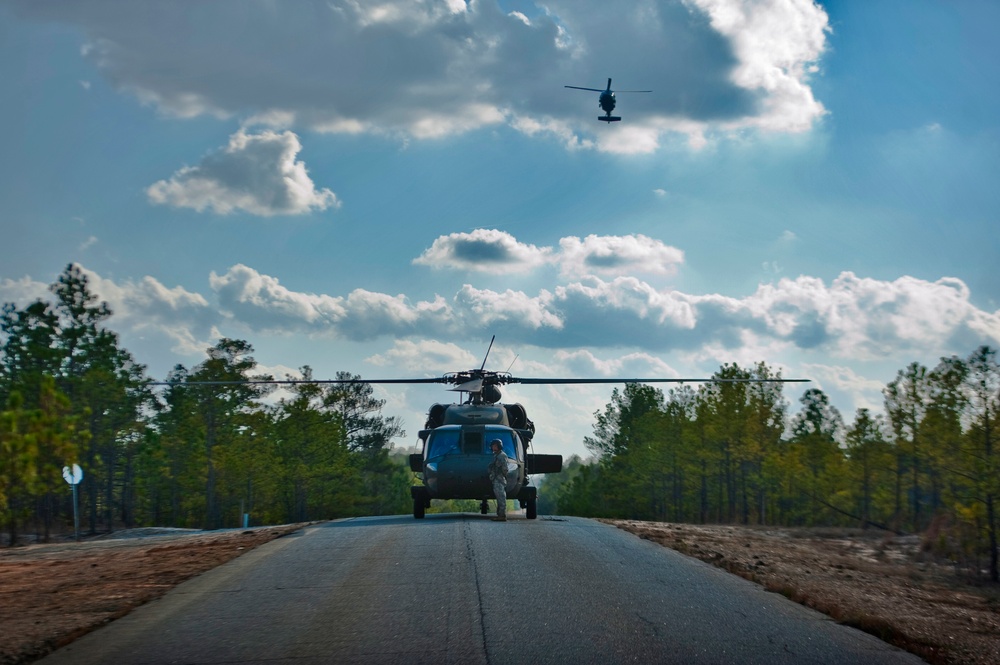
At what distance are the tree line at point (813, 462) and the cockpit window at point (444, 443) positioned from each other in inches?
282

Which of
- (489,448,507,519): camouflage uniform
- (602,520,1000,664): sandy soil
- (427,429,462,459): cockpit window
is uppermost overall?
(427,429,462,459): cockpit window

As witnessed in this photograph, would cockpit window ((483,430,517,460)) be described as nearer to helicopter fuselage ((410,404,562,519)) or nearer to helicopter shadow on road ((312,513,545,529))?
helicopter fuselage ((410,404,562,519))

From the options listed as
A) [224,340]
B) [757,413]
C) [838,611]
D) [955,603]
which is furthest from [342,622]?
[224,340]

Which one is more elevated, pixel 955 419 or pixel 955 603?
pixel 955 419

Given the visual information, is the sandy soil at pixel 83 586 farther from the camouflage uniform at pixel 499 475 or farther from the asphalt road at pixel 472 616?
the camouflage uniform at pixel 499 475

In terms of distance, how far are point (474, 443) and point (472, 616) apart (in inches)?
628

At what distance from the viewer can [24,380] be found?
178ft

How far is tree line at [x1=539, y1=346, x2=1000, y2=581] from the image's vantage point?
29.8 m

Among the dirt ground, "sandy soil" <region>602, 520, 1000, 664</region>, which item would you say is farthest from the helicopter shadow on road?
"sandy soil" <region>602, 520, 1000, 664</region>

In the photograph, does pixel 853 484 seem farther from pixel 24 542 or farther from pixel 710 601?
pixel 710 601

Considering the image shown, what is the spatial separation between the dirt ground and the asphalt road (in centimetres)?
38

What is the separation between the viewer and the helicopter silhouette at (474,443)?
2600 cm

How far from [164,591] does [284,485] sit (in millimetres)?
63154

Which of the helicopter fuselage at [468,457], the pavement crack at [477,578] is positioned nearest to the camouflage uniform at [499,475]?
the helicopter fuselage at [468,457]
